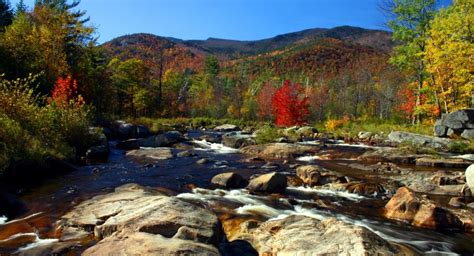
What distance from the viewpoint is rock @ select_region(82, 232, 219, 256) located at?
197 inches

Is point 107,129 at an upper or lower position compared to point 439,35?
lower

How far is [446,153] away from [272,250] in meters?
17.5

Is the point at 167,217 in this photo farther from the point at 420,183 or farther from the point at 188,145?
the point at 188,145

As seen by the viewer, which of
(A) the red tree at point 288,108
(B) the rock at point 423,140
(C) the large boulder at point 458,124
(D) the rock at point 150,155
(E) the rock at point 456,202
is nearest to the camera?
(E) the rock at point 456,202

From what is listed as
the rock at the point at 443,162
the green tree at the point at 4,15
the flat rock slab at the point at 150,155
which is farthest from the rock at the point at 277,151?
the green tree at the point at 4,15

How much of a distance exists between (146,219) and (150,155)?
11.8 meters

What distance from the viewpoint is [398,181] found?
42.7 feet

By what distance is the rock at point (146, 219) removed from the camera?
6199mm

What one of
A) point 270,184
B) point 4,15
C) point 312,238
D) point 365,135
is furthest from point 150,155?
point 4,15

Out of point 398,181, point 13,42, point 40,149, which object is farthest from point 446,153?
point 13,42

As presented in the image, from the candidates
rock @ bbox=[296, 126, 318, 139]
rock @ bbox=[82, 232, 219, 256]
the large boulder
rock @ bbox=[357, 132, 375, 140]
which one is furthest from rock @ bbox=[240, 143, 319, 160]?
rock @ bbox=[82, 232, 219, 256]

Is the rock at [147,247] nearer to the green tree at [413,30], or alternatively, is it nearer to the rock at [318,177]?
the rock at [318,177]

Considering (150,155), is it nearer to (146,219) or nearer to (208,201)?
(208,201)

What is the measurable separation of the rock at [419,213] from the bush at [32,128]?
37.2 ft
